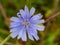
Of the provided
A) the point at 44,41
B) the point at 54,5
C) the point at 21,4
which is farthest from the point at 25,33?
the point at 54,5

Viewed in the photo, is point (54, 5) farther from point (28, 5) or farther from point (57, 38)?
point (28, 5)

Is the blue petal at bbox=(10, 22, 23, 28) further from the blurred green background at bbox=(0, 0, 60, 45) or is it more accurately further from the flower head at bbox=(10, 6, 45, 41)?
the blurred green background at bbox=(0, 0, 60, 45)

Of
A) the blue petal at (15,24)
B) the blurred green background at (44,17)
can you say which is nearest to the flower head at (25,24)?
the blue petal at (15,24)

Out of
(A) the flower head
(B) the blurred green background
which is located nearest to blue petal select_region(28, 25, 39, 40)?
(A) the flower head

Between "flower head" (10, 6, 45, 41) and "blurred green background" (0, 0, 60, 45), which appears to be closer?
"flower head" (10, 6, 45, 41)

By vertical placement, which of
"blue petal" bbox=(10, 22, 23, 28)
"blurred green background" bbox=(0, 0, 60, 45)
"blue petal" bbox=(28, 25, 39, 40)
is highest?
"blue petal" bbox=(10, 22, 23, 28)

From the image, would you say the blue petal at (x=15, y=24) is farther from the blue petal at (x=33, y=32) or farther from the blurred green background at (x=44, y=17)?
the blurred green background at (x=44, y=17)

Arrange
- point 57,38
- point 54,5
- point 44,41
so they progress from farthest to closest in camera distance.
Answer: point 54,5
point 57,38
point 44,41

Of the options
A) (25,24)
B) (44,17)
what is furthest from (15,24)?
(44,17)
